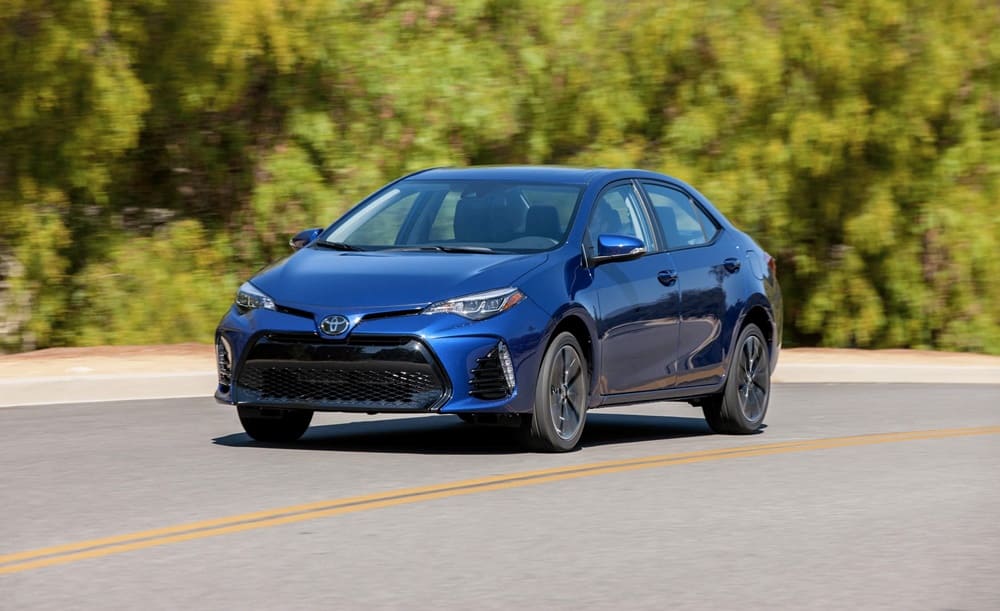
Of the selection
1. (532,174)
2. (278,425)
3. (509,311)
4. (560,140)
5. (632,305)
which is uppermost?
(532,174)

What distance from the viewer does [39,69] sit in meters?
18.8

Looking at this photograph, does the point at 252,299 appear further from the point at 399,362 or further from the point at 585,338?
the point at 585,338

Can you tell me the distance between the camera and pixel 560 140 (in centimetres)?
2345

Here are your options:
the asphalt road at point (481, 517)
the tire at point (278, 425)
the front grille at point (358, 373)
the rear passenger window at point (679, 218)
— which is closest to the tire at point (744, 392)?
the asphalt road at point (481, 517)

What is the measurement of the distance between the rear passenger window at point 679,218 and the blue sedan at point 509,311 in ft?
0.06

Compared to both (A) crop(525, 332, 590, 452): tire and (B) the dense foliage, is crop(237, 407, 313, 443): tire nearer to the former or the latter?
(A) crop(525, 332, 590, 452): tire

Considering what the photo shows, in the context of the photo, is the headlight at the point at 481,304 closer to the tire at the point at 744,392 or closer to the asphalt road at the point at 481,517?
the asphalt road at the point at 481,517

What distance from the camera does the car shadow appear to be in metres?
11.7

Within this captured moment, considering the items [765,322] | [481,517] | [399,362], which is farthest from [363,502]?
[765,322]

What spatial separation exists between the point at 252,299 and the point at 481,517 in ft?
8.94

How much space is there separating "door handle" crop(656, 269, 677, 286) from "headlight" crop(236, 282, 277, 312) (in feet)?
8.51

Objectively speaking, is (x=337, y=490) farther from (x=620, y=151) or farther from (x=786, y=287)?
(x=786, y=287)

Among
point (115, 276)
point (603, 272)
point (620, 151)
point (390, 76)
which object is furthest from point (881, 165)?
point (603, 272)

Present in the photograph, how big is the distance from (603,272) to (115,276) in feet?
35.0
